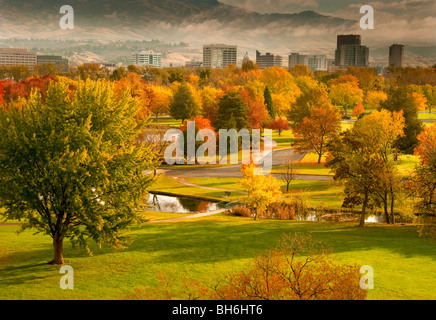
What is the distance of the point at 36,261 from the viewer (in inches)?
1144

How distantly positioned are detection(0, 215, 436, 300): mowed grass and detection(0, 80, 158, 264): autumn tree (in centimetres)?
229

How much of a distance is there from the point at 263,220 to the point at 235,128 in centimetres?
4461

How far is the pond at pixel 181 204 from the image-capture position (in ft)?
170

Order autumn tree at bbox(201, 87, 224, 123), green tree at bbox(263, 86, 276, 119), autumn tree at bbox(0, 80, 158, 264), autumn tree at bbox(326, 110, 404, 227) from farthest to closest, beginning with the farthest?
green tree at bbox(263, 86, 276, 119), autumn tree at bbox(201, 87, 224, 123), autumn tree at bbox(326, 110, 404, 227), autumn tree at bbox(0, 80, 158, 264)

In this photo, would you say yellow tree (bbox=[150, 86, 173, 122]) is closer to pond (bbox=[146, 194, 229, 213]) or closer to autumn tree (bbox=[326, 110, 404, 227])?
pond (bbox=[146, 194, 229, 213])

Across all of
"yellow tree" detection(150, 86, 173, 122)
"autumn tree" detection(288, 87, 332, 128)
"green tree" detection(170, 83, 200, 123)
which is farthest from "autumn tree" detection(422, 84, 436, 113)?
"yellow tree" detection(150, 86, 173, 122)

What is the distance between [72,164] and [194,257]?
10.8 metres

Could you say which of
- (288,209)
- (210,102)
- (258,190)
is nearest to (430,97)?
(210,102)

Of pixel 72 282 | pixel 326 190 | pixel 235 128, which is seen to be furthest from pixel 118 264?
pixel 235 128

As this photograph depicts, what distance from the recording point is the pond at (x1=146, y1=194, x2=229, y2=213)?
51.9 m

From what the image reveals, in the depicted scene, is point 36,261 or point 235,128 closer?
point 36,261

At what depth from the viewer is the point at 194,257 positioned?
30969 millimetres
